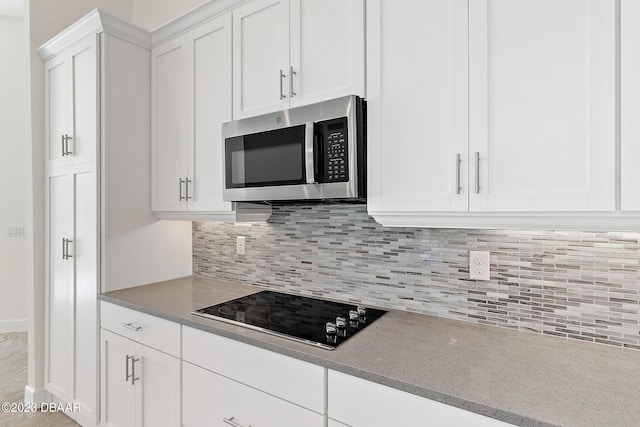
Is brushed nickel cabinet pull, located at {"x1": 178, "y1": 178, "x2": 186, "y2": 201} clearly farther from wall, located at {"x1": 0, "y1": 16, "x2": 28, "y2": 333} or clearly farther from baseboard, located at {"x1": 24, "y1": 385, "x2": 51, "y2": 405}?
wall, located at {"x1": 0, "y1": 16, "x2": 28, "y2": 333}

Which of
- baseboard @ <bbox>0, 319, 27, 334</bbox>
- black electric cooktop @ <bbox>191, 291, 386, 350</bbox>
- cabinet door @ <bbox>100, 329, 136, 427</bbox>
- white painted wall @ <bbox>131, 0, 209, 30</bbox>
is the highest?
white painted wall @ <bbox>131, 0, 209, 30</bbox>

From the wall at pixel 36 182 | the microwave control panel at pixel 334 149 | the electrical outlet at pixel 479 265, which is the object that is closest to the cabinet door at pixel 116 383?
the wall at pixel 36 182

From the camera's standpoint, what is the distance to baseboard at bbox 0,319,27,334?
13.8 feet

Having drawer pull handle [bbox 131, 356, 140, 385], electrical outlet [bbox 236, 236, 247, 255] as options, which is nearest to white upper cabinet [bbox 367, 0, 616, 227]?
electrical outlet [bbox 236, 236, 247, 255]

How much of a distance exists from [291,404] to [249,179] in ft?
3.30

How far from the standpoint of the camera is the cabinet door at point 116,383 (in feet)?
6.49

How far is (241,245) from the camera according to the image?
2.35 m

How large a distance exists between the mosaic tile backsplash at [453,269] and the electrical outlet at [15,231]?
3342 mm

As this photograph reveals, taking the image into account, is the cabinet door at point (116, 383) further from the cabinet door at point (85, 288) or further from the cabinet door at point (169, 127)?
the cabinet door at point (169, 127)

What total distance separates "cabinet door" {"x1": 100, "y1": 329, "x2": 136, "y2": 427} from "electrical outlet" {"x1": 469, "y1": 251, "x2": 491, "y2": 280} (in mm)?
1709

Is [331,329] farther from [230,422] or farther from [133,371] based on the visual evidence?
[133,371]

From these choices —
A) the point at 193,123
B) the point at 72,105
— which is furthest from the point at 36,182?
the point at 193,123

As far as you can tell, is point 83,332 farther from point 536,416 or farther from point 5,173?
point 5,173

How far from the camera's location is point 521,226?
48.1 inches
